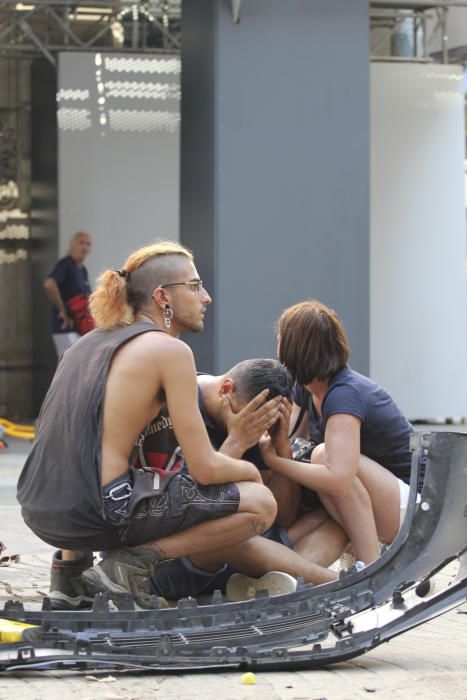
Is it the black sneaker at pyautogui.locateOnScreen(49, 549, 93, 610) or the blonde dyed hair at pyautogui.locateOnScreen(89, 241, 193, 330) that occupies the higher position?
the blonde dyed hair at pyautogui.locateOnScreen(89, 241, 193, 330)

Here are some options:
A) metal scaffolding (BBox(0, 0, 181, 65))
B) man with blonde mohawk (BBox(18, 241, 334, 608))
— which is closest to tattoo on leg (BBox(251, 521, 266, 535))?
man with blonde mohawk (BBox(18, 241, 334, 608))

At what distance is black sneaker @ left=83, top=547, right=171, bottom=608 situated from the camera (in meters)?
4.21

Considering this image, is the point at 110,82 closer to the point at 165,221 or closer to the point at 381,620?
the point at 165,221

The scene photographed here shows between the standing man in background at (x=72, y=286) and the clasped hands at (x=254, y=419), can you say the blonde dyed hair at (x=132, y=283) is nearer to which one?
the clasped hands at (x=254, y=419)

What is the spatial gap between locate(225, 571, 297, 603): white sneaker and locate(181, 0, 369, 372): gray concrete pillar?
511cm

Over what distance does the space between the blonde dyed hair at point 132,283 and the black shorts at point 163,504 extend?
1.67 ft

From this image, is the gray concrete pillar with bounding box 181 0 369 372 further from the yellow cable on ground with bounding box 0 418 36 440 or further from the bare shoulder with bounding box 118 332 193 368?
the bare shoulder with bounding box 118 332 193 368

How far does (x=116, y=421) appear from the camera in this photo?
4.12m

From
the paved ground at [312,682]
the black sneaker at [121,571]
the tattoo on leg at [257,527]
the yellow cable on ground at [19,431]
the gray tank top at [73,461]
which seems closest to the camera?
the paved ground at [312,682]

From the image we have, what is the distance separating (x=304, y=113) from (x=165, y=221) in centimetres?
421

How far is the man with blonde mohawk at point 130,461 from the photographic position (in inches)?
162

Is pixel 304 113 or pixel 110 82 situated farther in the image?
pixel 110 82

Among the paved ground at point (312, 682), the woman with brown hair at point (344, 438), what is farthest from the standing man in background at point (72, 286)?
the paved ground at point (312, 682)

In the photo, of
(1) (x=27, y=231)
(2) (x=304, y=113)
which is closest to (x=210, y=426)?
(2) (x=304, y=113)
